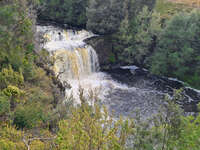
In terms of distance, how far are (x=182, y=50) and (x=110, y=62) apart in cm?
922

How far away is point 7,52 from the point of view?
1430 centimetres

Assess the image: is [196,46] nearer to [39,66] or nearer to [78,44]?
[78,44]

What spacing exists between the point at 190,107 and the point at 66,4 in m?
26.2

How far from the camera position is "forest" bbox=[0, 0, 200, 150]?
261 inches

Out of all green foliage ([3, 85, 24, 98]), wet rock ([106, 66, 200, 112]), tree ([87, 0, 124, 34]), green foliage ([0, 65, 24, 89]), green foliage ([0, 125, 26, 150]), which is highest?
tree ([87, 0, 124, 34])

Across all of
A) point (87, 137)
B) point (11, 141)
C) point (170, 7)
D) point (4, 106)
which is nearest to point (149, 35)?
point (170, 7)

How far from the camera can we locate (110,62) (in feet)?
101

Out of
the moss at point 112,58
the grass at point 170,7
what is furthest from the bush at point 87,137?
the grass at point 170,7

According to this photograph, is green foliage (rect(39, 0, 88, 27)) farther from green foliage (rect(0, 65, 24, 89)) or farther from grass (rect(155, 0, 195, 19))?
green foliage (rect(0, 65, 24, 89))

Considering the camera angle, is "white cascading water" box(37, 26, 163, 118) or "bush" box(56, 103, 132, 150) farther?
"white cascading water" box(37, 26, 163, 118)

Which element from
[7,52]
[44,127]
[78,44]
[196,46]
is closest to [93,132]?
[44,127]

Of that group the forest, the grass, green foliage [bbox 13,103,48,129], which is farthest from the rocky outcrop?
green foliage [bbox 13,103,48,129]

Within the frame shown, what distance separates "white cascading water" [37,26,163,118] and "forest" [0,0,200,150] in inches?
110

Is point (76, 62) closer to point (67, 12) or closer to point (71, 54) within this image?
point (71, 54)
